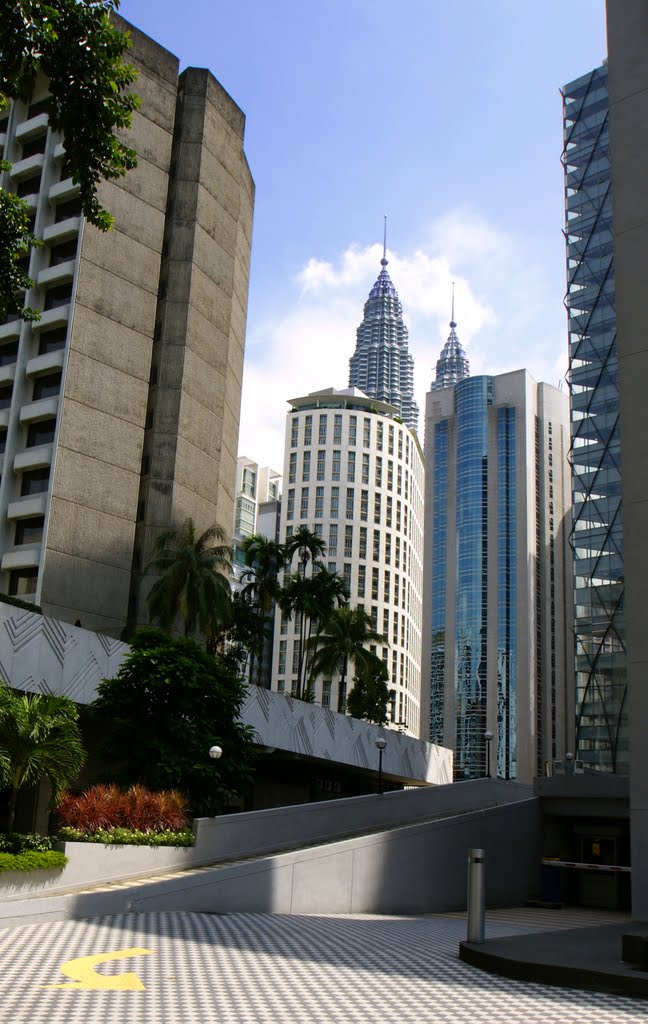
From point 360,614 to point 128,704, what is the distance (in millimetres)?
38003

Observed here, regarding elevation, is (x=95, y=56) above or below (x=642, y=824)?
above

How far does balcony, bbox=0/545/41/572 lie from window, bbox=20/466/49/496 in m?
3.14

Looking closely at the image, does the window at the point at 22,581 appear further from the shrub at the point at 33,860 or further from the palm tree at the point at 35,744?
the shrub at the point at 33,860

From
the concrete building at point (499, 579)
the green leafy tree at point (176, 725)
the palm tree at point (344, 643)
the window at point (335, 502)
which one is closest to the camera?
the green leafy tree at point (176, 725)

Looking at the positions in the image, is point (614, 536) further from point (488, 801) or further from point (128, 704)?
point (128, 704)

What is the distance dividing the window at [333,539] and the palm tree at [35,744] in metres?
118

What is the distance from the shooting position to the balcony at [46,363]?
4959cm

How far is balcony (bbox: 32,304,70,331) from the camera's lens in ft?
164

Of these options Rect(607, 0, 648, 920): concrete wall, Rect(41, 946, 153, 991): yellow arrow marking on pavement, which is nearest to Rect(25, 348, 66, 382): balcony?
Rect(607, 0, 648, 920): concrete wall

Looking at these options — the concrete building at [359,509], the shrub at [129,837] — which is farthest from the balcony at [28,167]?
the concrete building at [359,509]

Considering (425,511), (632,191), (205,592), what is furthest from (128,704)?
(425,511)

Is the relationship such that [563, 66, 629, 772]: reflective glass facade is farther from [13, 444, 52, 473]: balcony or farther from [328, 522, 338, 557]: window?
[328, 522, 338, 557]: window

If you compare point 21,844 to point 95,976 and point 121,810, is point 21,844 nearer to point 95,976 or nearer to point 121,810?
point 121,810

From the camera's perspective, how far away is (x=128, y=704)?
28438 millimetres
